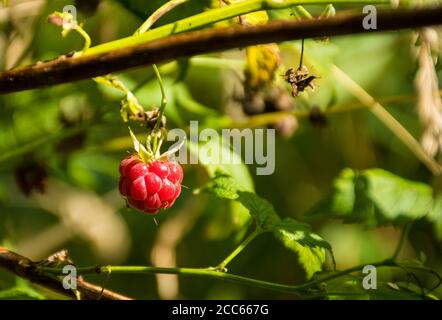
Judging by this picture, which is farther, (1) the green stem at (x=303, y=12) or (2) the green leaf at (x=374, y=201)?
(2) the green leaf at (x=374, y=201)

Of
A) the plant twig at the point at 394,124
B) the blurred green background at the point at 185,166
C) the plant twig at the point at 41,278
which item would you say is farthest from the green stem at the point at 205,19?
the plant twig at the point at 394,124

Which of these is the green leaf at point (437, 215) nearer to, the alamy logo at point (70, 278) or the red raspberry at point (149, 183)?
the red raspberry at point (149, 183)

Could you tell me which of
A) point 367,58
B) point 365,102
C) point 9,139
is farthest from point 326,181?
point 9,139

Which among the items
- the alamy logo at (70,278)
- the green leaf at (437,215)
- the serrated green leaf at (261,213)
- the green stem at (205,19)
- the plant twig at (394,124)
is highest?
the plant twig at (394,124)

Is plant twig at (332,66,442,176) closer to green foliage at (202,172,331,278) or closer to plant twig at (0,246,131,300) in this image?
green foliage at (202,172,331,278)

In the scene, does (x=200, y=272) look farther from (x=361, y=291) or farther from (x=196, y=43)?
(x=196, y=43)
